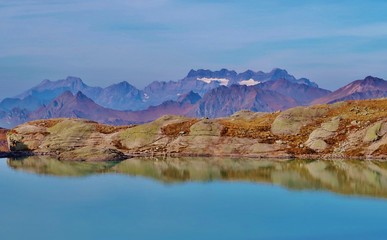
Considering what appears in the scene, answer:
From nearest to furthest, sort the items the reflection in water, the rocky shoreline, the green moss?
the reflection in water, the green moss, the rocky shoreline

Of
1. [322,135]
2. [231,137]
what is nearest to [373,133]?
[322,135]

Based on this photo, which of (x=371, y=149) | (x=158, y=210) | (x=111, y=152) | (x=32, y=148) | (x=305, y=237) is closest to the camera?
(x=305, y=237)

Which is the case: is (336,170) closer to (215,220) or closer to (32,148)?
(215,220)

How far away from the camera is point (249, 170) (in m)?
104

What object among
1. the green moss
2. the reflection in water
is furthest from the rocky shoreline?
the reflection in water

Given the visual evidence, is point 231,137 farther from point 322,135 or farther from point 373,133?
point 373,133

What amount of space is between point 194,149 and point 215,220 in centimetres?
6842

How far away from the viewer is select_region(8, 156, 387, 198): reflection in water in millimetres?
85750

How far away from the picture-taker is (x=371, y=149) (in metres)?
115

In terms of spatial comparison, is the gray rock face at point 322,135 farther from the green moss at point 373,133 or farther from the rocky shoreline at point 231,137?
the green moss at point 373,133

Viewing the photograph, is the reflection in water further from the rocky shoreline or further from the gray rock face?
the gray rock face

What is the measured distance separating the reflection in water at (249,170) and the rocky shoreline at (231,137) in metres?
6.73

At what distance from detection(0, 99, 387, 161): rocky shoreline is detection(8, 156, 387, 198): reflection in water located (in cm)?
673

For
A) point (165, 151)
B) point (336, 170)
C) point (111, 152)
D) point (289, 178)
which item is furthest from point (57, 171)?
point (336, 170)
